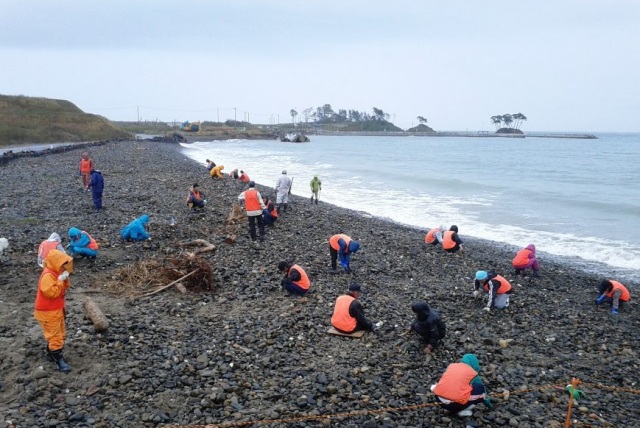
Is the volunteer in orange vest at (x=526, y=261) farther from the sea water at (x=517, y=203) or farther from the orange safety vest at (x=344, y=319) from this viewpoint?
the orange safety vest at (x=344, y=319)

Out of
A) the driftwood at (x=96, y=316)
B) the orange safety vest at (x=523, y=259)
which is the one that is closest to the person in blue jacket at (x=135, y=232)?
the driftwood at (x=96, y=316)

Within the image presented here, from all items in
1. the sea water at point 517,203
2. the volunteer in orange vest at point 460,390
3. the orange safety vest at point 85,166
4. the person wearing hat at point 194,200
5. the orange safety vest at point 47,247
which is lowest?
the sea water at point 517,203

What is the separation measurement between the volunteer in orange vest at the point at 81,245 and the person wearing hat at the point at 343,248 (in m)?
5.45

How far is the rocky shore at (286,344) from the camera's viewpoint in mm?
5828

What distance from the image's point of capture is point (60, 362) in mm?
6156

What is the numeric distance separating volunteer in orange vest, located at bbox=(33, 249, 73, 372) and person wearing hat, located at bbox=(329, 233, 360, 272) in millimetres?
6202

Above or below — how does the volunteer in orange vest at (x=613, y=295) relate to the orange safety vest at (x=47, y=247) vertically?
below

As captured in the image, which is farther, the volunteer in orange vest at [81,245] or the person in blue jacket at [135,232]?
the person in blue jacket at [135,232]

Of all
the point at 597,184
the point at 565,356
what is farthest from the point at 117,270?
the point at 597,184

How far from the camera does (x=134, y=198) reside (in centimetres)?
1883

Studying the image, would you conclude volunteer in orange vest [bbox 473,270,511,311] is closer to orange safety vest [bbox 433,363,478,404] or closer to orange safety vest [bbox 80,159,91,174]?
orange safety vest [bbox 433,363,478,404]

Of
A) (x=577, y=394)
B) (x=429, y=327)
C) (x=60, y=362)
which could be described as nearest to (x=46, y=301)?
(x=60, y=362)

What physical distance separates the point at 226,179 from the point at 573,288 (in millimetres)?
19353

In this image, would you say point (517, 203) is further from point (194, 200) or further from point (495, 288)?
point (495, 288)
